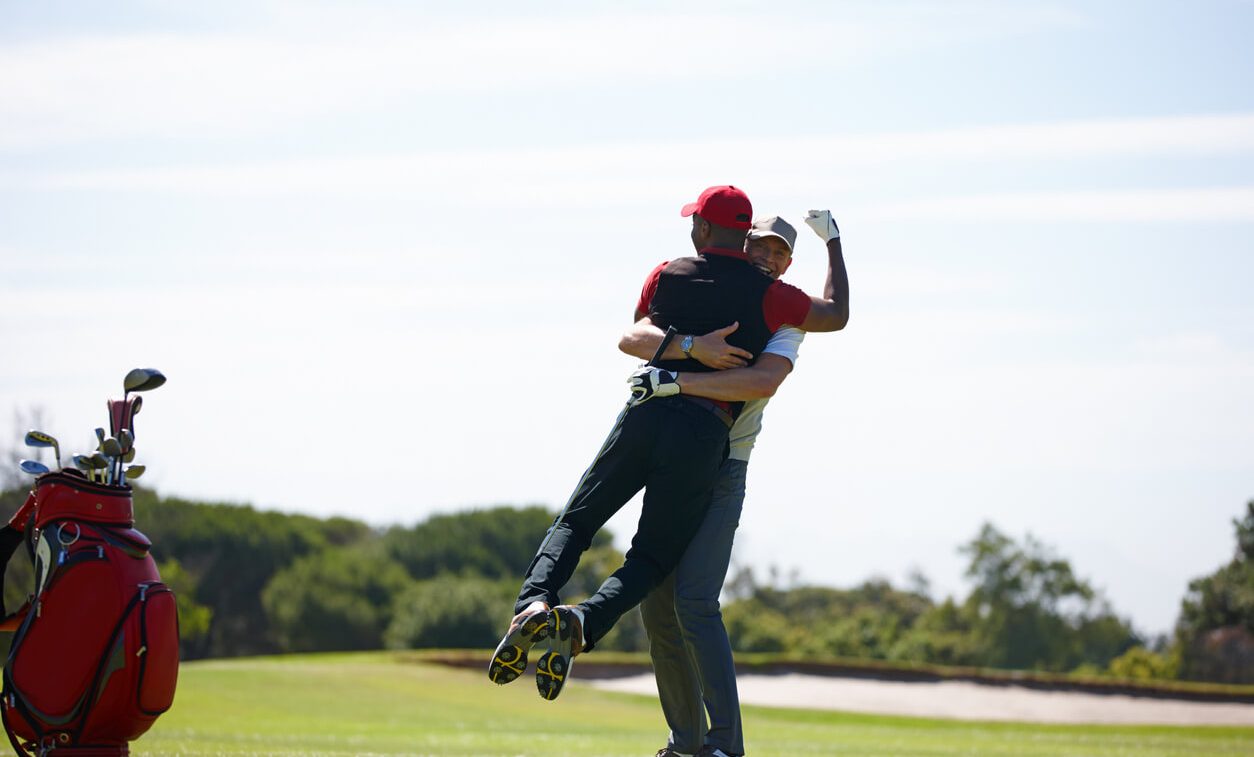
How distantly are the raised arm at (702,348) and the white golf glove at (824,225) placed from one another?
2.36 feet

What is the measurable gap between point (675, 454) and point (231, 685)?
1959cm

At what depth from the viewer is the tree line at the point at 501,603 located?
171 feet

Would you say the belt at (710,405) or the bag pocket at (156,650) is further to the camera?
the belt at (710,405)

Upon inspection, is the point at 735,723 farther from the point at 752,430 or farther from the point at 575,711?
the point at 575,711

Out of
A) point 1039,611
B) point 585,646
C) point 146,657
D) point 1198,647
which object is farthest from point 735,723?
point 1039,611

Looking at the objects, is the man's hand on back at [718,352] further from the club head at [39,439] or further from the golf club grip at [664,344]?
the club head at [39,439]

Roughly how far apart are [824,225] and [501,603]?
4683 centimetres

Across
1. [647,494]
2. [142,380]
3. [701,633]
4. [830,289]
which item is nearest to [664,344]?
[647,494]

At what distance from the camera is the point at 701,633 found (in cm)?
686

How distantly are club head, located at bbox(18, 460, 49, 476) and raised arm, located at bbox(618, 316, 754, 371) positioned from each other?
2.76m

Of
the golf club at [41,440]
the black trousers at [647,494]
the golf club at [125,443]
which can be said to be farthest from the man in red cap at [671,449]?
the golf club at [41,440]

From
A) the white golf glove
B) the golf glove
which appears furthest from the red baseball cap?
the golf glove

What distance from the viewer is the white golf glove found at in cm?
736

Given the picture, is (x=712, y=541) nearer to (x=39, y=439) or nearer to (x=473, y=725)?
(x=39, y=439)
